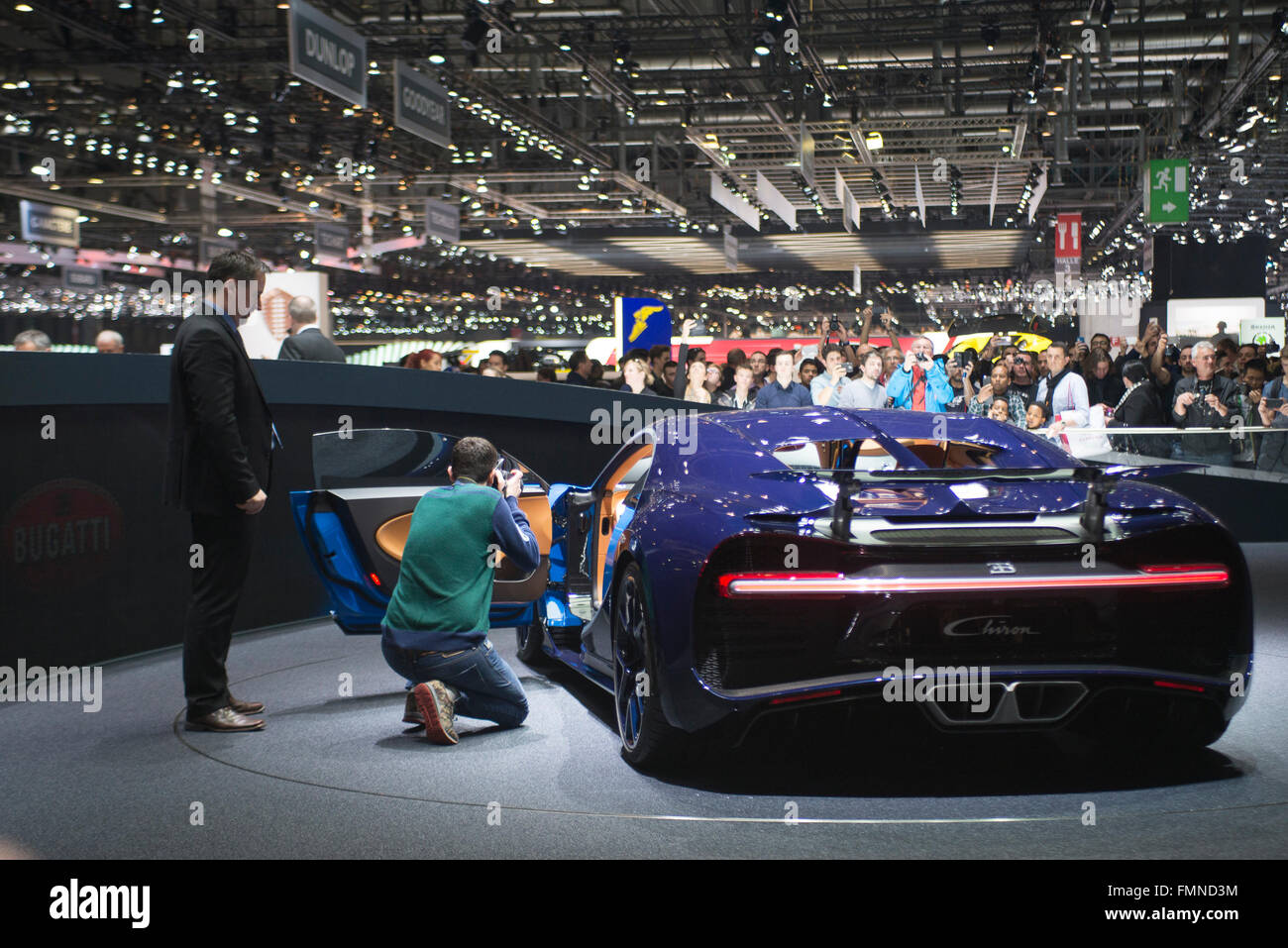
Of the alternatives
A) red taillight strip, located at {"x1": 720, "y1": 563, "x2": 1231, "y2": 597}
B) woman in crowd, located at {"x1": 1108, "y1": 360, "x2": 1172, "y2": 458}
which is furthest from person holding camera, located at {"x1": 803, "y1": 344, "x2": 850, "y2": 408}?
red taillight strip, located at {"x1": 720, "y1": 563, "x2": 1231, "y2": 597}

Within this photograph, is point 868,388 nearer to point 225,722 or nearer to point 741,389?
point 741,389

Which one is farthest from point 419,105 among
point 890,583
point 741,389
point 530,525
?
point 890,583

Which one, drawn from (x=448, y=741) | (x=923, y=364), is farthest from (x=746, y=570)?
(x=923, y=364)

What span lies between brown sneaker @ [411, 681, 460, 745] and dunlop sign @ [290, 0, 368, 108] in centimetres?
762

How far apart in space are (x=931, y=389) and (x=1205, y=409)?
2429 millimetres

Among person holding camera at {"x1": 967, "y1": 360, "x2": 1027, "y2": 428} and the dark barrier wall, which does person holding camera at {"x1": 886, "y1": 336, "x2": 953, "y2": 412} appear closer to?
person holding camera at {"x1": 967, "y1": 360, "x2": 1027, "y2": 428}

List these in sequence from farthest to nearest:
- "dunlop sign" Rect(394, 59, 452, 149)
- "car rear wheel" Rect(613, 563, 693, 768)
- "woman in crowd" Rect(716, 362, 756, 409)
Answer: "dunlop sign" Rect(394, 59, 452, 149) → "woman in crowd" Rect(716, 362, 756, 409) → "car rear wheel" Rect(613, 563, 693, 768)

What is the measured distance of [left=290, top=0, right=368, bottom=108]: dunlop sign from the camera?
11.3 meters

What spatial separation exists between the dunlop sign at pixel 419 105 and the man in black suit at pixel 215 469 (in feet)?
31.6

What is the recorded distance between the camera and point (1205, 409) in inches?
451

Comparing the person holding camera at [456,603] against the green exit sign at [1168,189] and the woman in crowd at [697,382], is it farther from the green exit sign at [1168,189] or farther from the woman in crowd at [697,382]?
the green exit sign at [1168,189]

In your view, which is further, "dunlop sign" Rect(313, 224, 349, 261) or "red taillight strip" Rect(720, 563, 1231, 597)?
"dunlop sign" Rect(313, 224, 349, 261)
